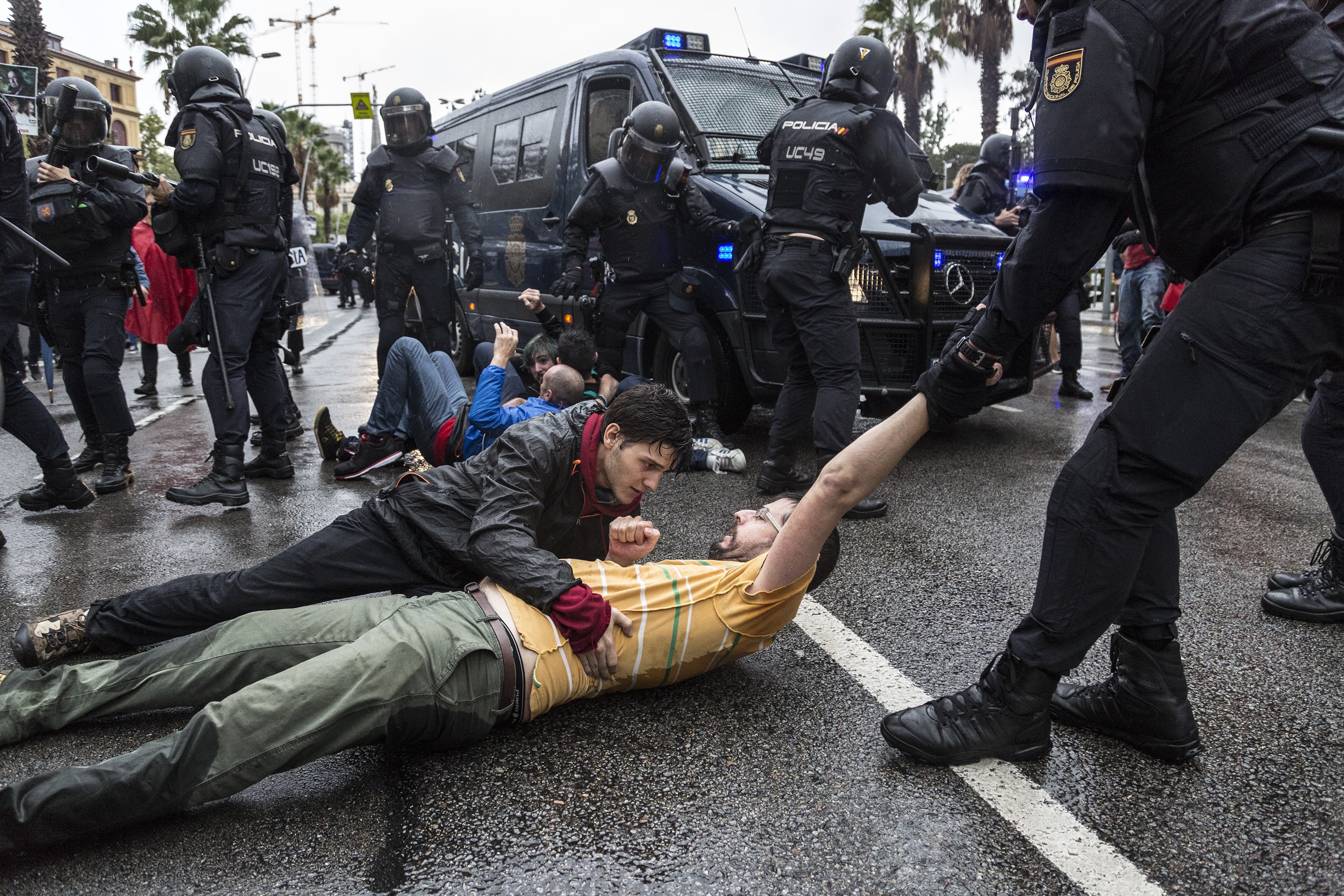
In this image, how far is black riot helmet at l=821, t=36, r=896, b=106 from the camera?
471 cm

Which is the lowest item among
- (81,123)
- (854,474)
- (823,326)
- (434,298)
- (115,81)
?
(854,474)

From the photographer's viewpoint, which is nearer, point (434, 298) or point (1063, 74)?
point (1063, 74)

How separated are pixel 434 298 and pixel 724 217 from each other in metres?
2.39

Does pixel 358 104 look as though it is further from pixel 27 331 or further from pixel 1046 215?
pixel 1046 215

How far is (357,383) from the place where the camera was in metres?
9.77

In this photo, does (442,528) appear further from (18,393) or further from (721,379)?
(721,379)

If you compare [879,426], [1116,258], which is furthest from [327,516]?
[1116,258]

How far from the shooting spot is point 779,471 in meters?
4.97

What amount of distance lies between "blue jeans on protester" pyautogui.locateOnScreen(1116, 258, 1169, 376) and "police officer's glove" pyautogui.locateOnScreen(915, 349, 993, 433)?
569 centimetres

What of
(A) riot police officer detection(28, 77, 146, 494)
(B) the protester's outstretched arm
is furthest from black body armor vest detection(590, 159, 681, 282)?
(B) the protester's outstretched arm

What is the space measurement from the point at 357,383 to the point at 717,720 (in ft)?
26.4

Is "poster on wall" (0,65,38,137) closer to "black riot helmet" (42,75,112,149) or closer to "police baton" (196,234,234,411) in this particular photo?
"black riot helmet" (42,75,112,149)

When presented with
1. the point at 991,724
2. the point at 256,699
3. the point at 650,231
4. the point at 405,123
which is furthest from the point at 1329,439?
the point at 405,123

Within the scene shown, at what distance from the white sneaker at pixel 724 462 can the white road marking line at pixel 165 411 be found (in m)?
4.49
